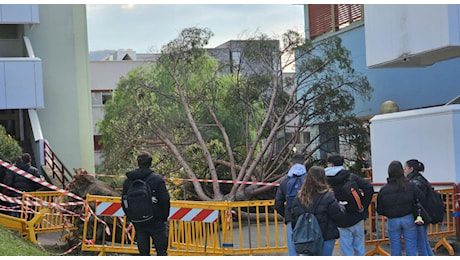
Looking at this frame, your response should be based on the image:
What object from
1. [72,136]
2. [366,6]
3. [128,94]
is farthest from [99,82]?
[366,6]

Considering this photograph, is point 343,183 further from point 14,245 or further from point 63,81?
point 63,81

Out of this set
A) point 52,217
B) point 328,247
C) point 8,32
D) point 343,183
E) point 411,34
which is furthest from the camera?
point 8,32

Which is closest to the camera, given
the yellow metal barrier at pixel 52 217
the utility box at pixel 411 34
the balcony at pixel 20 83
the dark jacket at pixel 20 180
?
the utility box at pixel 411 34

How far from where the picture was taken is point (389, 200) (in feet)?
29.0

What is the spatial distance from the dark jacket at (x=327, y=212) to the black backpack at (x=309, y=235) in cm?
4

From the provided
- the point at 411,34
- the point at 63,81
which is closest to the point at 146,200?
the point at 411,34

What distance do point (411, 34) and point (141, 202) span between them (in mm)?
7510

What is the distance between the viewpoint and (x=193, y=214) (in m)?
10.6

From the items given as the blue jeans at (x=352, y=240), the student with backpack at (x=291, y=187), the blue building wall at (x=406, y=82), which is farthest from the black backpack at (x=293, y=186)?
the blue building wall at (x=406, y=82)

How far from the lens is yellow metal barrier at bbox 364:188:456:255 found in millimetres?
10797

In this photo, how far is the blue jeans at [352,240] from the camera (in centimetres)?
866

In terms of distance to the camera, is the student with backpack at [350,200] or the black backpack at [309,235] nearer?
the black backpack at [309,235]

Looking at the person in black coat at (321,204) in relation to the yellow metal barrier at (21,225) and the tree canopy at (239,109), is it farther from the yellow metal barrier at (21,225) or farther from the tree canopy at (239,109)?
the tree canopy at (239,109)
